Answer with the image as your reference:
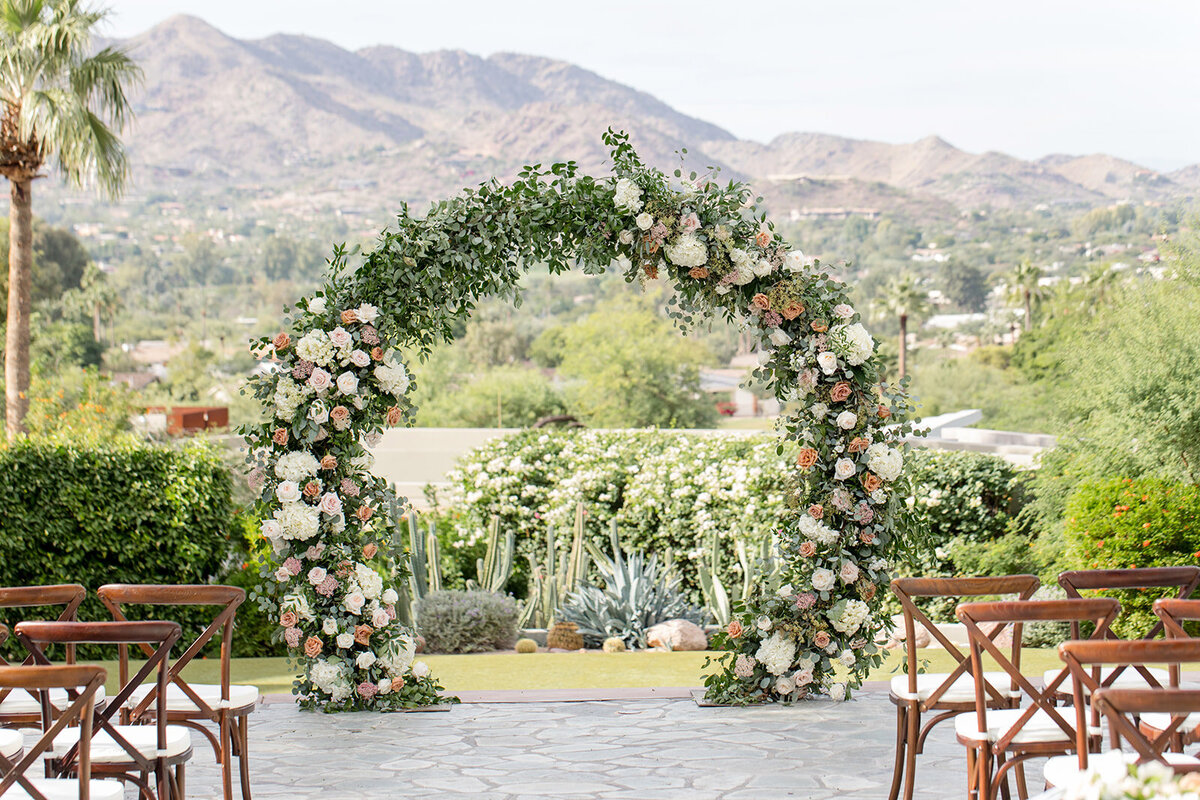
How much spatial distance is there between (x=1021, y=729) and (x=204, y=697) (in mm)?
2754

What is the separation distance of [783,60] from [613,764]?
357ft

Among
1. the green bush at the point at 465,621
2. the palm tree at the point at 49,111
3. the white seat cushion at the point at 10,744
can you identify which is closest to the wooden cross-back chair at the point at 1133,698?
the white seat cushion at the point at 10,744

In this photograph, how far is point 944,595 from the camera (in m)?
3.85

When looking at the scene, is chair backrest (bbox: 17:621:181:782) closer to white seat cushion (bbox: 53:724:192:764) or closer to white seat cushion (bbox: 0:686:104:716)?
white seat cushion (bbox: 53:724:192:764)

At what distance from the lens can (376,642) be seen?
228 inches

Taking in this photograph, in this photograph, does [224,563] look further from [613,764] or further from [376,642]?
[613,764]

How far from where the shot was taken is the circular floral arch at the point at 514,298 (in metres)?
5.62

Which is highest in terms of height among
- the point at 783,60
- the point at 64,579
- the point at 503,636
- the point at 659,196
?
the point at 783,60

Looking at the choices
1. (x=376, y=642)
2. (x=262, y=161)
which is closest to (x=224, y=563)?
(x=376, y=642)

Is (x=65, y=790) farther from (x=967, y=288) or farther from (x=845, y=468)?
(x=967, y=288)

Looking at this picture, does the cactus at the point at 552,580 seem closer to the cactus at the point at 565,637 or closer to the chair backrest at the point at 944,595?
the cactus at the point at 565,637

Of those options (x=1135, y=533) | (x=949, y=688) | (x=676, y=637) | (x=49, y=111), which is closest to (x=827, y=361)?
(x=949, y=688)

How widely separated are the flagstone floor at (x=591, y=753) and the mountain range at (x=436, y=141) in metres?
77.2

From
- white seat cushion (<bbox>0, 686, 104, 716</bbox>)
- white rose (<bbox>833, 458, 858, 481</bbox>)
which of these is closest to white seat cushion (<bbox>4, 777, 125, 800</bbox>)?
white seat cushion (<bbox>0, 686, 104, 716</bbox>)
